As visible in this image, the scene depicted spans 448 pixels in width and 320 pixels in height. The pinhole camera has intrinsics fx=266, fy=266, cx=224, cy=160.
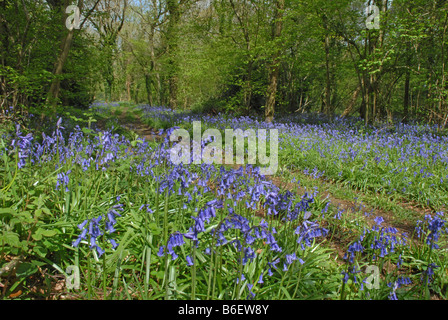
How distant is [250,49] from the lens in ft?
36.8

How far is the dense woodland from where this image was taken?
19.4 feet

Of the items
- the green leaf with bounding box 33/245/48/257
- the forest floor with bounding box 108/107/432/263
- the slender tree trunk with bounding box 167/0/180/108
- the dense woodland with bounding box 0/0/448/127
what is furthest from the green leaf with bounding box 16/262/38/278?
the slender tree trunk with bounding box 167/0/180/108

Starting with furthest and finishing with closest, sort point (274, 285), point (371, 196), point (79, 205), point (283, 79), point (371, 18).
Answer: point (283, 79) → point (371, 18) → point (371, 196) → point (79, 205) → point (274, 285)

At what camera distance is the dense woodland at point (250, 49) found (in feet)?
19.4

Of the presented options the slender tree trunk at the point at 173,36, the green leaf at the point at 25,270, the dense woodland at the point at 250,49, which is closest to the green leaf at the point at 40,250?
the green leaf at the point at 25,270

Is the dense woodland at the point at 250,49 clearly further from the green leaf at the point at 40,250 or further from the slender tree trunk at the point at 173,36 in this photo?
the green leaf at the point at 40,250

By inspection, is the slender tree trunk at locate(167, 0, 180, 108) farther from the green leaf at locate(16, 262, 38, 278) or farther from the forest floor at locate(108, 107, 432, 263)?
the green leaf at locate(16, 262, 38, 278)

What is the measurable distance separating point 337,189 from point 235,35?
31.1 ft

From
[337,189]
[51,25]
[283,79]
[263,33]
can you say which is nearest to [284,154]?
[337,189]

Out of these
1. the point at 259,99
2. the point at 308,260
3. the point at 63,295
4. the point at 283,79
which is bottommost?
the point at 63,295

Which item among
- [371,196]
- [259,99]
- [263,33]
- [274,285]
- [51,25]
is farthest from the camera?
[259,99]

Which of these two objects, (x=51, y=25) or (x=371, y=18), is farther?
(x=371, y=18)
